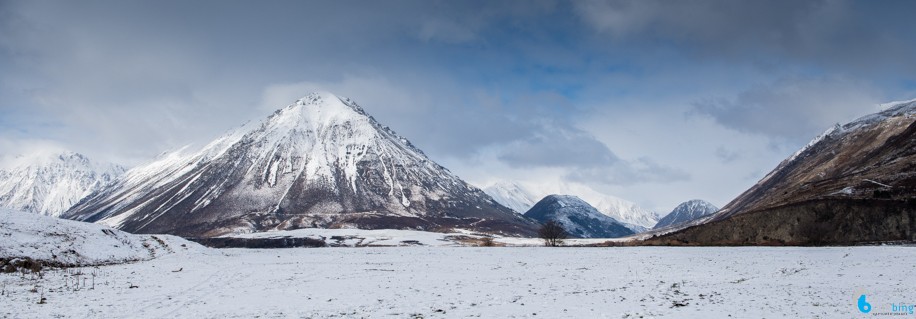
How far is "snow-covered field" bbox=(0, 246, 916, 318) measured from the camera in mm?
25516

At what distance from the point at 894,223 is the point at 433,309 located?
100746 millimetres

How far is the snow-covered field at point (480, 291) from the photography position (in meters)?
25.5

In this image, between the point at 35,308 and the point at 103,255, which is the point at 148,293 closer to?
the point at 35,308

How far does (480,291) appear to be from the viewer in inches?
1336

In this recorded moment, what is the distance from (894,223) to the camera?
93.0 metres

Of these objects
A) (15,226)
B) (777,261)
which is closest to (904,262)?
(777,261)
